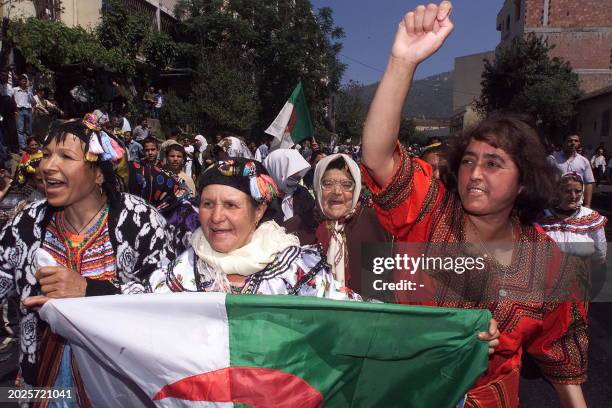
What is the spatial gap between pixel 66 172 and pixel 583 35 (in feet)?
137

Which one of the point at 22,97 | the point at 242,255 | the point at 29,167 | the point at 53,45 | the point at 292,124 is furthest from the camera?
the point at 53,45

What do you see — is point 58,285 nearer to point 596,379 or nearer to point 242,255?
point 242,255

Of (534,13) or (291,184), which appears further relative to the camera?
(534,13)

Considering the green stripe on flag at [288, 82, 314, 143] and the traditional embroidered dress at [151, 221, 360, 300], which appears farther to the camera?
the green stripe on flag at [288, 82, 314, 143]

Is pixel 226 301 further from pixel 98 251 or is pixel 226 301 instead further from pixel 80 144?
pixel 80 144

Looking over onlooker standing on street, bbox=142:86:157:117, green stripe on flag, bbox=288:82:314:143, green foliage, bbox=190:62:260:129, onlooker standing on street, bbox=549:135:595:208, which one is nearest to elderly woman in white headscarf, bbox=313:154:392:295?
green stripe on flag, bbox=288:82:314:143

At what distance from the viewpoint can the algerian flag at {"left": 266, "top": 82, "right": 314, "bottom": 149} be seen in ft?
25.6

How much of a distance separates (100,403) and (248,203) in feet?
3.16

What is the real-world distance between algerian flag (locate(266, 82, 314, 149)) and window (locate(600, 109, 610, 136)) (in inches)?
977

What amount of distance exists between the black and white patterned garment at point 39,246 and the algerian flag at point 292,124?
534 cm

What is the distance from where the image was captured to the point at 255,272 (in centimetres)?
215

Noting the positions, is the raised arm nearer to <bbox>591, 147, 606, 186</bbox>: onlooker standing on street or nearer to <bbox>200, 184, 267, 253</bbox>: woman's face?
<bbox>200, 184, 267, 253</bbox>: woman's face

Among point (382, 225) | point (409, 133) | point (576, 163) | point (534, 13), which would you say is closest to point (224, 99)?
point (576, 163)

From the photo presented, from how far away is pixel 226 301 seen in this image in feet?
6.06
